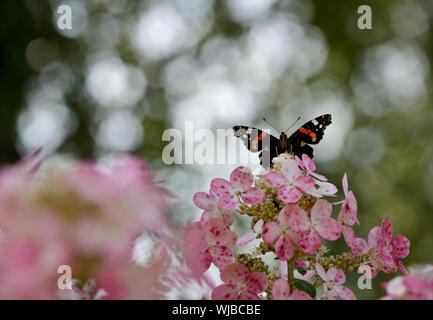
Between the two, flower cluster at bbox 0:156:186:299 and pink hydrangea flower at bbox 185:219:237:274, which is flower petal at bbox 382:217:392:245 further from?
flower cluster at bbox 0:156:186:299

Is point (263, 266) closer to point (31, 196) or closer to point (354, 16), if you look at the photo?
point (31, 196)

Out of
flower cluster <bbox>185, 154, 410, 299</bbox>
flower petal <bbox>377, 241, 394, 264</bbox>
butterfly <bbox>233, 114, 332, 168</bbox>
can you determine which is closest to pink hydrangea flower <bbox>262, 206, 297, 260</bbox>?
flower cluster <bbox>185, 154, 410, 299</bbox>

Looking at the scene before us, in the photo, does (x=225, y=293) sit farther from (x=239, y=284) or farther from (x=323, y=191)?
(x=323, y=191)

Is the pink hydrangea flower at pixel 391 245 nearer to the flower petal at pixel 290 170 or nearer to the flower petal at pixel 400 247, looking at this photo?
the flower petal at pixel 400 247

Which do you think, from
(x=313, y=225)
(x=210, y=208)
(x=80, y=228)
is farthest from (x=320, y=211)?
(x=80, y=228)
